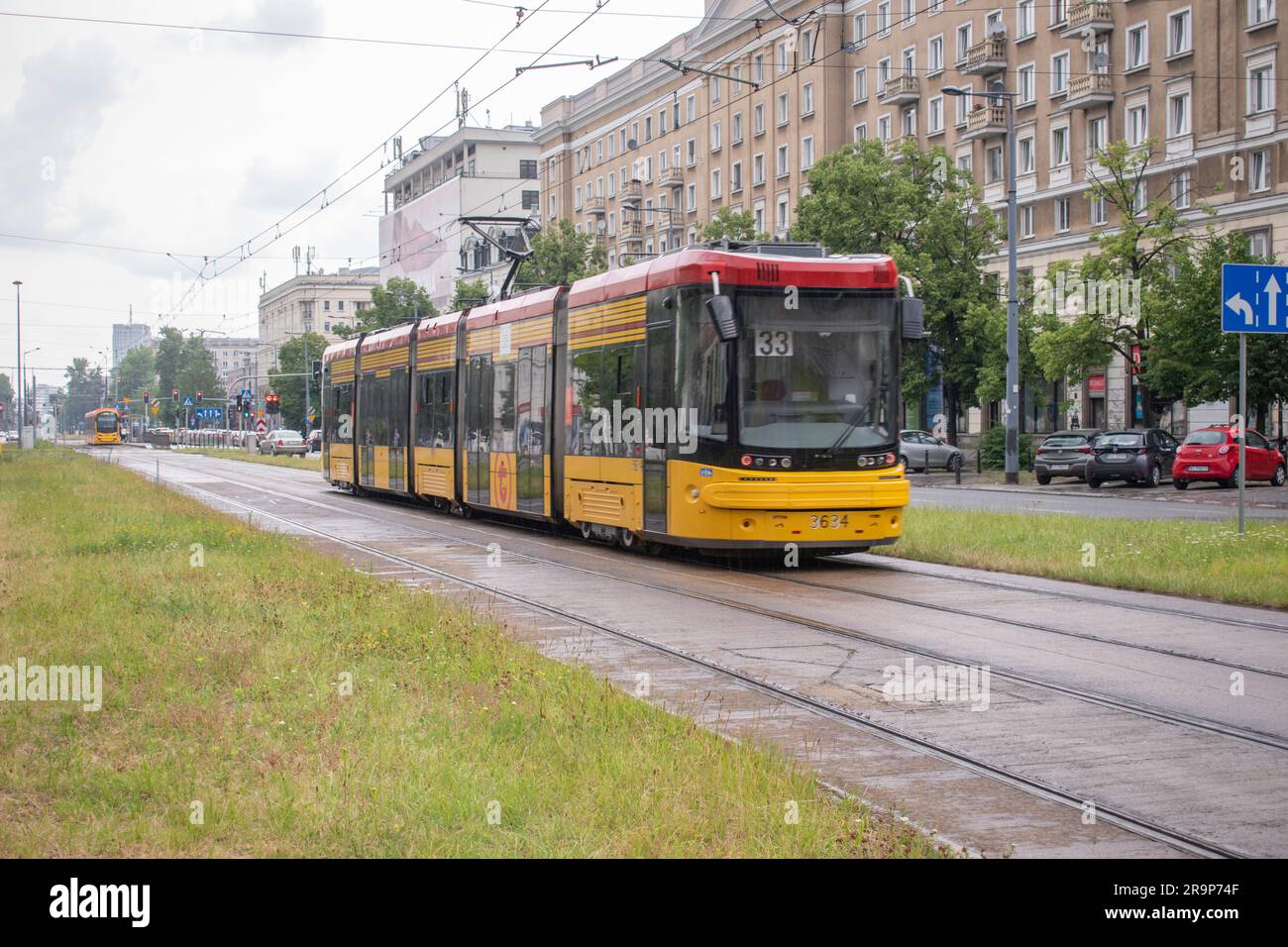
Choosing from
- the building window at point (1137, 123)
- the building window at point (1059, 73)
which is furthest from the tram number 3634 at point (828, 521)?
the building window at point (1059, 73)

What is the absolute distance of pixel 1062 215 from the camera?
54094 mm

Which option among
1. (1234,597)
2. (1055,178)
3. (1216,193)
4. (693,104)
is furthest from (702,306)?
(693,104)

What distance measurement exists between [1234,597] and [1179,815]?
780cm

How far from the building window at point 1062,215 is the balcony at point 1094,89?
11.5 feet

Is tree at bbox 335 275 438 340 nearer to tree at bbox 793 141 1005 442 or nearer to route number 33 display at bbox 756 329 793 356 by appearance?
tree at bbox 793 141 1005 442

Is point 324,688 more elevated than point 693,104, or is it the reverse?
point 693,104

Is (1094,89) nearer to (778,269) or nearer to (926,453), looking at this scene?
(926,453)

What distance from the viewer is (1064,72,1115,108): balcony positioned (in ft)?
169

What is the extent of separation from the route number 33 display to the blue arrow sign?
4.62 metres

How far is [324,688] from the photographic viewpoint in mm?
7992

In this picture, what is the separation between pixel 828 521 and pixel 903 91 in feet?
167

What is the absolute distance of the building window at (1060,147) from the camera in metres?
54.1

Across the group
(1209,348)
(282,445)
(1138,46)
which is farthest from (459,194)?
(1209,348)
